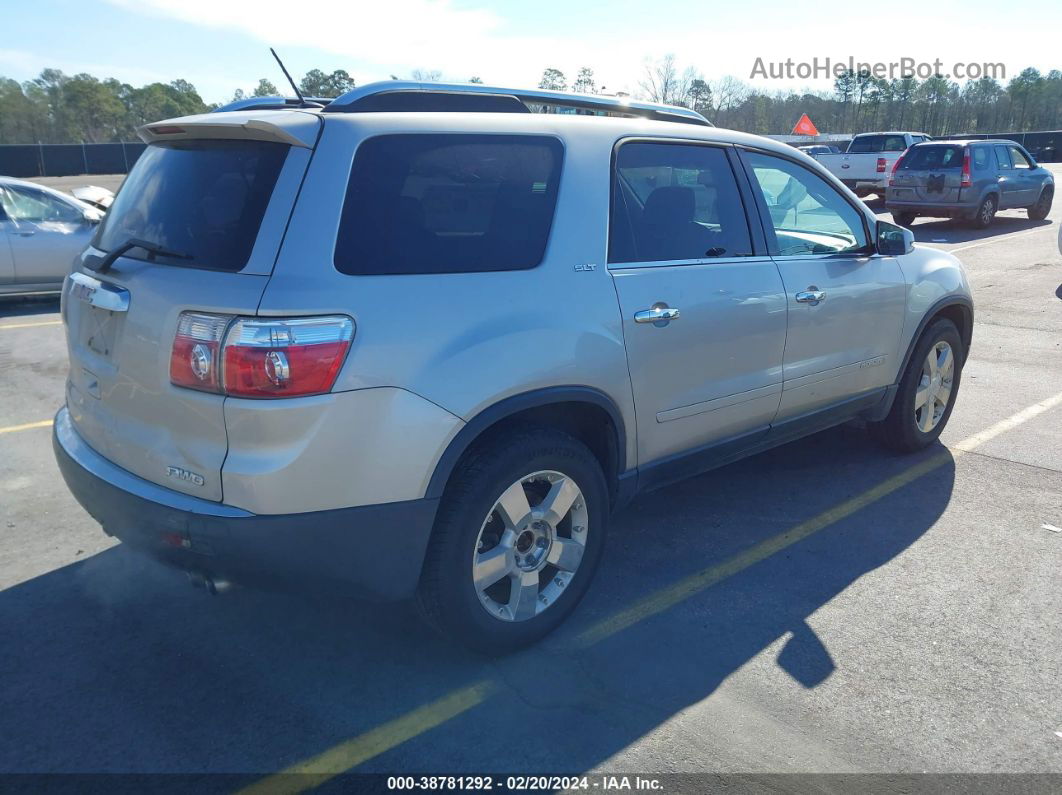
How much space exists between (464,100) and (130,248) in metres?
1.34

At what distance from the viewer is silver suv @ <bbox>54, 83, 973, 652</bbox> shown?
2.70 m

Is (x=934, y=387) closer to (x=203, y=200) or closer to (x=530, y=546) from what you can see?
(x=530, y=546)

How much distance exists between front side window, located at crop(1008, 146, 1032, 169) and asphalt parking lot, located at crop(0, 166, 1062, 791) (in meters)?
16.0

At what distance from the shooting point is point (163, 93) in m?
54.5

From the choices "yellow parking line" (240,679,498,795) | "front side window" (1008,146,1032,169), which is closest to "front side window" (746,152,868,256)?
"yellow parking line" (240,679,498,795)

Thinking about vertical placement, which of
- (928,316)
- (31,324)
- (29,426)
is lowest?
(31,324)

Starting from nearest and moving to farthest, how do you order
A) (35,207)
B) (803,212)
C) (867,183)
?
(803,212) → (35,207) → (867,183)

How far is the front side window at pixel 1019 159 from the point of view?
60.0ft

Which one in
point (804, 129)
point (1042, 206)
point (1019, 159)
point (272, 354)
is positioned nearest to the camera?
point (272, 354)

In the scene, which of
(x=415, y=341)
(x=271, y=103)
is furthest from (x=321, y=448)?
(x=271, y=103)

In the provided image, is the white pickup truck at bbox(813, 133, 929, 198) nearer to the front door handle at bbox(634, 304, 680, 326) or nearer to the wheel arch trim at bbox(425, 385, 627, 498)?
the front door handle at bbox(634, 304, 680, 326)

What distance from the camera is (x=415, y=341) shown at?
2791 mm

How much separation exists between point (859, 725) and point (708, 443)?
144 cm

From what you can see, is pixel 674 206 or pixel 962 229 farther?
pixel 962 229
